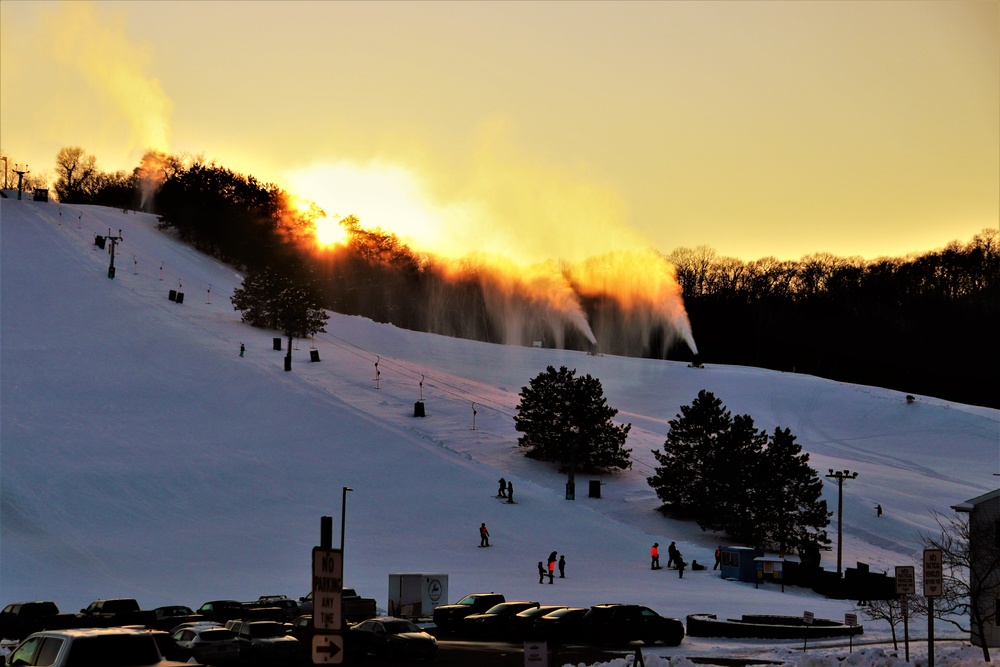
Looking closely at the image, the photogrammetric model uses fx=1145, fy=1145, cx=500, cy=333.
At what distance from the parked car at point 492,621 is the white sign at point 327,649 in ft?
79.1

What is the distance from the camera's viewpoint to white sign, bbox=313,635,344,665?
8.56m

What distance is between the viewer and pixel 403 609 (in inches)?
1426

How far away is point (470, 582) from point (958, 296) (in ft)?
361

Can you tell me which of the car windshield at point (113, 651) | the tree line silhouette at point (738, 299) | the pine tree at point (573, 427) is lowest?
the car windshield at point (113, 651)

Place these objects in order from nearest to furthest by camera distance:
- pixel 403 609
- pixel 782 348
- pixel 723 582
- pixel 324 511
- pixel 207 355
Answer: pixel 403 609, pixel 723 582, pixel 324 511, pixel 207 355, pixel 782 348

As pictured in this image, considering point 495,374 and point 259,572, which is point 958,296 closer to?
point 495,374

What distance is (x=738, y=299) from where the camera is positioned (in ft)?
488

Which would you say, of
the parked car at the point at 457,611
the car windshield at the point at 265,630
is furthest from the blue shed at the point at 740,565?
the car windshield at the point at 265,630

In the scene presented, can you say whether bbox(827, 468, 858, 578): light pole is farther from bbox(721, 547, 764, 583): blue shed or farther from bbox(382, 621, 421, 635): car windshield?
bbox(382, 621, 421, 635): car windshield

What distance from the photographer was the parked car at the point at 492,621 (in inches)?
1273

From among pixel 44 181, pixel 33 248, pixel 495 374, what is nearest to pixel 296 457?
pixel 495 374

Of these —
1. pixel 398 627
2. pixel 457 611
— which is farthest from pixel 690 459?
pixel 398 627

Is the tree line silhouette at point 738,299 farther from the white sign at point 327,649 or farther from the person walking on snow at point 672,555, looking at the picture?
the white sign at point 327,649

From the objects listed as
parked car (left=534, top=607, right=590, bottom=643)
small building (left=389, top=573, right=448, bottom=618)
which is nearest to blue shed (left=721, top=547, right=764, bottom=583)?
small building (left=389, top=573, right=448, bottom=618)
